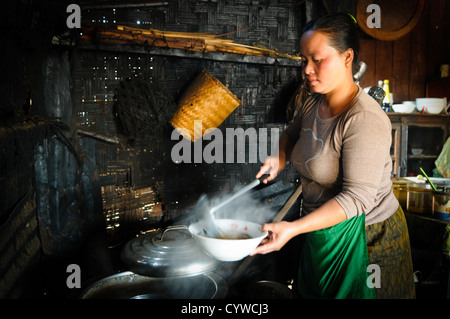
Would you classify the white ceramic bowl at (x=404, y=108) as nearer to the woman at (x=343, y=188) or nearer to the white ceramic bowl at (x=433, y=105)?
the white ceramic bowl at (x=433, y=105)

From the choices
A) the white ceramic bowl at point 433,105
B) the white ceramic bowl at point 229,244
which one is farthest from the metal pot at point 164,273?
the white ceramic bowl at point 433,105

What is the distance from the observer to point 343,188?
1506 mm

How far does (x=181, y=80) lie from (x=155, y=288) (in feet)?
6.62

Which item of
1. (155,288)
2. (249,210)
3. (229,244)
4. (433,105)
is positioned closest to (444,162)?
(433,105)

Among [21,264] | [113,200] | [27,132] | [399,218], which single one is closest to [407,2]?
[399,218]

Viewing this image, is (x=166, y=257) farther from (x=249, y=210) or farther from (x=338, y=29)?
(x=249, y=210)

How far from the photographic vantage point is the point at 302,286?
1.97 m

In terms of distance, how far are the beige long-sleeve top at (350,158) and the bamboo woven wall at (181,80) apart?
1550 millimetres

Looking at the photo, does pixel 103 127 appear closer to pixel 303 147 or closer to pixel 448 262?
pixel 303 147

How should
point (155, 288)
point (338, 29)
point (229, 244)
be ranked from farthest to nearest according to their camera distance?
point (155, 288) < point (338, 29) < point (229, 244)

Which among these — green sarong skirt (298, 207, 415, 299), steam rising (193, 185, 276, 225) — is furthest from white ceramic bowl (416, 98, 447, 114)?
green sarong skirt (298, 207, 415, 299)

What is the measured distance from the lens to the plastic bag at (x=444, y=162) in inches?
172

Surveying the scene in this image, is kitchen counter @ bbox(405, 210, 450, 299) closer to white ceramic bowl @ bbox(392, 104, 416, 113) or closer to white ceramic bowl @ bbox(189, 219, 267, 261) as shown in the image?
white ceramic bowl @ bbox(189, 219, 267, 261)

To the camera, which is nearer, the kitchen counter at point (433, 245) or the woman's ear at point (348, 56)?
the woman's ear at point (348, 56)
